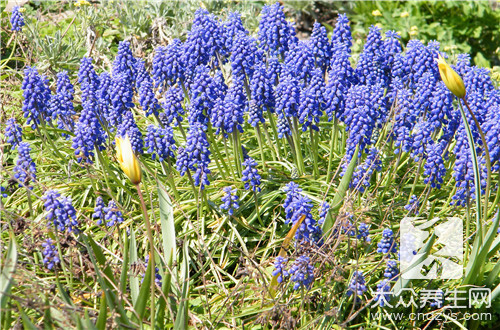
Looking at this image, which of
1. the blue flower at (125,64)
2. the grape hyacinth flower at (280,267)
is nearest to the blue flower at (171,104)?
the blue flower at (125,64)

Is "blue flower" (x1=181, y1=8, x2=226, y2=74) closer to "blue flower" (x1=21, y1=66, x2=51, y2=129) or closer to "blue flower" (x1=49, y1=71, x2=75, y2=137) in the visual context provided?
"blue flower" (x1=49, y1=71, x2=75, y2=137)

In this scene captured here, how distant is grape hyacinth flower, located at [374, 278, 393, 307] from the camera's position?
443 centimetres

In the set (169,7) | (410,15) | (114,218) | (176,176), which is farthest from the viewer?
(410,15)

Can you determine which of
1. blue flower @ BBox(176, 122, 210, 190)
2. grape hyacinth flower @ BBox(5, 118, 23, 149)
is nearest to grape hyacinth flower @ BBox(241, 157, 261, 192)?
blue flower @ BBox(176, 122, 210, 190)

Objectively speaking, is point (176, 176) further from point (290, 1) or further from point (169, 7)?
point (290, 1)

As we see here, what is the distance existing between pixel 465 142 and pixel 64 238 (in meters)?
3.45

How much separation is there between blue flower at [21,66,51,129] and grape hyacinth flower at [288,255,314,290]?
10.1ft

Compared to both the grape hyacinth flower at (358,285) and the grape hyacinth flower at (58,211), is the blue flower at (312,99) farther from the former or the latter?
the grape hyacinth flower at (58,211)

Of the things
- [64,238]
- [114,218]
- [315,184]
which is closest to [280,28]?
[315,184]

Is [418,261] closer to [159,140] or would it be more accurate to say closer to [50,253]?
[159,140]

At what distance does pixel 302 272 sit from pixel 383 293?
727 mm

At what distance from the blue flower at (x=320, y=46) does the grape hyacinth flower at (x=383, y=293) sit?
8.47 feet

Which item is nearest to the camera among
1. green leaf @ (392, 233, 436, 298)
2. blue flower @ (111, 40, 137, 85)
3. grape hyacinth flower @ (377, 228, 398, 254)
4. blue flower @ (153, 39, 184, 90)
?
green leaf @ (392, 233, 436, 298)

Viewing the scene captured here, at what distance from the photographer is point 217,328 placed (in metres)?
4.54
